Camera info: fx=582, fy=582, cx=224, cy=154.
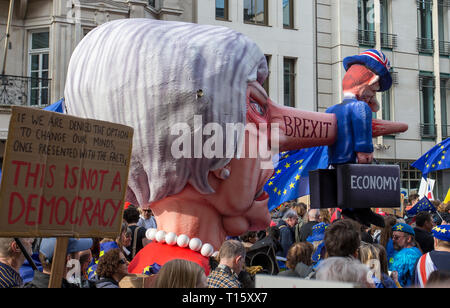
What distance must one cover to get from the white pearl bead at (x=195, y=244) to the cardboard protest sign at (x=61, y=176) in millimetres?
726

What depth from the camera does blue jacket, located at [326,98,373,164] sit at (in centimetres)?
413

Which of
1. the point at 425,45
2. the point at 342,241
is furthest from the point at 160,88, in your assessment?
the point at 425,45

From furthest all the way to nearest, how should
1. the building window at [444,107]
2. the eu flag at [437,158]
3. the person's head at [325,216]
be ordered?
the building window at [444,107] < the eu flag at [437,158] < the person's head at [325,216]

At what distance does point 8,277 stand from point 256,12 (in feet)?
46.0

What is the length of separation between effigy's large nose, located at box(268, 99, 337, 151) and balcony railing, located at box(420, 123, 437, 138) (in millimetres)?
15343

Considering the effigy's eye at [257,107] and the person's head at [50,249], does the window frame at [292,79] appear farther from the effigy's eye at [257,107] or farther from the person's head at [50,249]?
the person's head at [50,249]

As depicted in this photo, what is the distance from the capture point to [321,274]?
2488mm

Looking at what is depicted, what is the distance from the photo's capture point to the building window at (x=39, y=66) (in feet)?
44.0

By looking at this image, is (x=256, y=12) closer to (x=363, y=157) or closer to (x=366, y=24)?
(x=366, y=24)

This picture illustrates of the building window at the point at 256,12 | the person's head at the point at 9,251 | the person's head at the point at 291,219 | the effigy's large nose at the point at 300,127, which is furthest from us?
the building window at the point at 256,12

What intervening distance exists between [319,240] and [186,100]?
279 cm

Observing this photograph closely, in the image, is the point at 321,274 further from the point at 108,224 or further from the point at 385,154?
the point at 385,154

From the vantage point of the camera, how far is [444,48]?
19.0 meters

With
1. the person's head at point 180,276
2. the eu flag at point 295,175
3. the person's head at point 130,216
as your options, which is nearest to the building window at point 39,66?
the person's head at point 130,216
